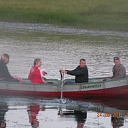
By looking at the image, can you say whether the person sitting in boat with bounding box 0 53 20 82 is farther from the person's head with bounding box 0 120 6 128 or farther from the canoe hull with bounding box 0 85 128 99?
the person's head with bounding box 0 120 6 128

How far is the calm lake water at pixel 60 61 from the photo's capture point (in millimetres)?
20203

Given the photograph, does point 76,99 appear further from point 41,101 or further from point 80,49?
point 80,49

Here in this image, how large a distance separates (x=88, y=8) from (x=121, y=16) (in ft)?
14.0

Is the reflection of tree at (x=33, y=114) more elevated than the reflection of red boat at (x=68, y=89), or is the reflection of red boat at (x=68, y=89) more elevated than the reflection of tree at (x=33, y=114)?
the reflection of red boat at (x=68, y=89)

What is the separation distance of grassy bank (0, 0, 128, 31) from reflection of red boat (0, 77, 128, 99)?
28773 mm

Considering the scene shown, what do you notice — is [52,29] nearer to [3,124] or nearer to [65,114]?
[65,114]

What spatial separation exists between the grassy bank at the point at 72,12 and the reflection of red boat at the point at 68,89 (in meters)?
28.8

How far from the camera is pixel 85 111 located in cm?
2170

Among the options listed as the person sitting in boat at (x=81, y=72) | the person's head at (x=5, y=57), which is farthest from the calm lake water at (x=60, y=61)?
the person's head at (x=5, y=57)

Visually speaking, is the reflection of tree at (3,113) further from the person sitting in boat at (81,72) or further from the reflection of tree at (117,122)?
the reflection of tree at (117,122)

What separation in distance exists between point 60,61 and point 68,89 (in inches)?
409

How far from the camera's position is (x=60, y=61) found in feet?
114

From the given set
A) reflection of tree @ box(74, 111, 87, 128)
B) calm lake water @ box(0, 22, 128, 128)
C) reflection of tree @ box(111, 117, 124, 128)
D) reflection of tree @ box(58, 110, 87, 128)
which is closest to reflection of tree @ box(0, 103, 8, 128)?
calm lake water @ box(0, 22, 128, 128)

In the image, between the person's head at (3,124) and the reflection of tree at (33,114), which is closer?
the person's head at (3,124)
